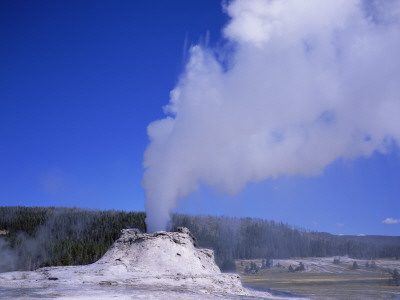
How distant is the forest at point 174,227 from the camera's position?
5434cm

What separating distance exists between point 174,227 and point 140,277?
45.7m

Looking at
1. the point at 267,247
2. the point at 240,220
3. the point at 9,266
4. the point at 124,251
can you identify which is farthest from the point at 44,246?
the point at 240,220

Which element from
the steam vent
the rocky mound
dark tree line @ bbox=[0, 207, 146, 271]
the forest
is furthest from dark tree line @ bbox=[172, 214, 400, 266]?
the steam vent

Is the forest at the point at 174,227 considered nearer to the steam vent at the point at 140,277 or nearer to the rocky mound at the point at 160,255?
the rocky mound at the point at 160,255

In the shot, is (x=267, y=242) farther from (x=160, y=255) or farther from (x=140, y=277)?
(x=140, y=277)

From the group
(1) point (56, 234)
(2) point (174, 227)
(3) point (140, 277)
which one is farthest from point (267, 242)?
(3) point (140, 277)

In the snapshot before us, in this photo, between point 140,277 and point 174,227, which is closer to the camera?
point 140,277

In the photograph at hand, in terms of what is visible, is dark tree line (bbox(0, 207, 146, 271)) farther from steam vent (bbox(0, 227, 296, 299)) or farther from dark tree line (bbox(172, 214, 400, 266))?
steam vent (bbox(0, 227, 296, 299))

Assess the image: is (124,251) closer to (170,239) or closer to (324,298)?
(170,239)

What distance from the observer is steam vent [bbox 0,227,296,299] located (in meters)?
8.99

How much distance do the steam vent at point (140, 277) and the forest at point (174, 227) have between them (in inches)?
1236

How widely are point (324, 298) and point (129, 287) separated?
33.6 ft

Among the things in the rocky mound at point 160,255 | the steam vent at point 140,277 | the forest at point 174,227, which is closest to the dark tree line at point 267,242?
the forest at point 174,227

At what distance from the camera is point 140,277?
11633 mm
